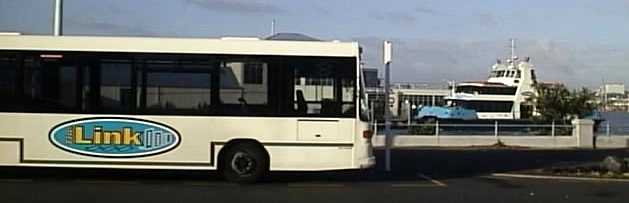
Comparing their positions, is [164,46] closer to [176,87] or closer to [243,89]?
[176,87]

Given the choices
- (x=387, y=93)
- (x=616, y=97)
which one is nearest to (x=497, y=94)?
(x=616, y=97)

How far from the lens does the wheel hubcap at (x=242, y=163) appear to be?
60.8 ft

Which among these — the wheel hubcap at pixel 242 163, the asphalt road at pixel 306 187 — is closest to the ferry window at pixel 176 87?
the wheel hubcap at pixel 242 163

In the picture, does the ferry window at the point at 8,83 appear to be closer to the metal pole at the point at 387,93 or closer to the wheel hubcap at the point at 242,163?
the wheel hubcap at the point at 242,163

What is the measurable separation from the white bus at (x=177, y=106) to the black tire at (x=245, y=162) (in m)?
0.02

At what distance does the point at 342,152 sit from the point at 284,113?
4.13ft

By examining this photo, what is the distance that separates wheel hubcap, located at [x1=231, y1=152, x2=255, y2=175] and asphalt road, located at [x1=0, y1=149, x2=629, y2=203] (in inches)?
13.6

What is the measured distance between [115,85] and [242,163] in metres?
2.71

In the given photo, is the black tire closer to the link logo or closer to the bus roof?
the link logo

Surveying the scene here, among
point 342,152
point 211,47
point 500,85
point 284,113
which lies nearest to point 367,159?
point 342,152

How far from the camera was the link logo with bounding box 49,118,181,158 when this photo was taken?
728 inches

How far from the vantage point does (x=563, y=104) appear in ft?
138

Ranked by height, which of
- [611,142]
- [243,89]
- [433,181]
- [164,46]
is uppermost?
[164,46]

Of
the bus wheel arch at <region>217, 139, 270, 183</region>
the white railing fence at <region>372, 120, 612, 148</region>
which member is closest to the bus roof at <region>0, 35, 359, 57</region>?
the bus wheel arch at <region>217, 139, 270, 183</region>
